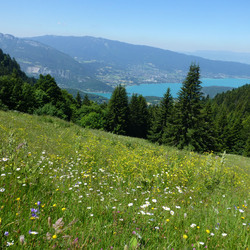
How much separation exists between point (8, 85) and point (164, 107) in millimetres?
40806

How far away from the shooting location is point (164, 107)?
1746 inches

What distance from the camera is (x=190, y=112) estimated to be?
1219 inches

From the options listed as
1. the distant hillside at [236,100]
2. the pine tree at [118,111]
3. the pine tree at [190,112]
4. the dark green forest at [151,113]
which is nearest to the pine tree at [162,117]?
the dark green forest at [151,113]

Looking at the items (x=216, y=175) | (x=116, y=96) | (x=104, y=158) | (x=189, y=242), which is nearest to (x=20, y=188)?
(x=189, y=242)

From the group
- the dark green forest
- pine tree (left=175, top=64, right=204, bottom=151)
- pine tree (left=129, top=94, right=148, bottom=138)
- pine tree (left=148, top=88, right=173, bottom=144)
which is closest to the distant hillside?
the dark green forest

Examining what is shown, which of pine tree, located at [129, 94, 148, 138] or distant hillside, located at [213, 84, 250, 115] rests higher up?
distant hillside, located at [213, 84, 250, 115]

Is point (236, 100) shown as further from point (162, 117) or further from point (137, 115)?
point (162, 117)

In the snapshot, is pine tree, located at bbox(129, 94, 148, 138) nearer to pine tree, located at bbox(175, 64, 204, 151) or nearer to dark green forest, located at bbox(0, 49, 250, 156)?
dark green forest, located at bbox(0, 49, 250, 156)

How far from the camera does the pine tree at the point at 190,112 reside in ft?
99.8

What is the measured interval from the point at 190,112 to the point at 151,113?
120 ft

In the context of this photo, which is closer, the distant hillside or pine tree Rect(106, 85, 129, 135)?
pine tree Rect(106, 85, 129, 135)

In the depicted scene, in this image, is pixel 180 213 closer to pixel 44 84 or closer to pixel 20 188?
pixel 20 188

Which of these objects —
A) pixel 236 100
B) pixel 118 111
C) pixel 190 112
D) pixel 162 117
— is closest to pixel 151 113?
pixel 118 111

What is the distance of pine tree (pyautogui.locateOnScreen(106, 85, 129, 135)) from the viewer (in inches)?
2055
